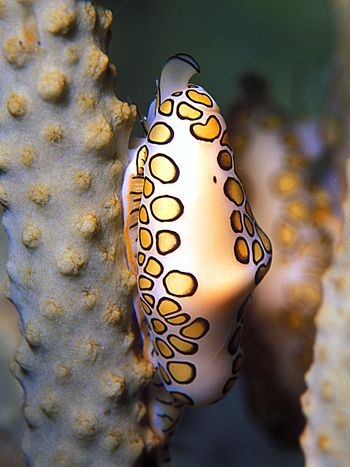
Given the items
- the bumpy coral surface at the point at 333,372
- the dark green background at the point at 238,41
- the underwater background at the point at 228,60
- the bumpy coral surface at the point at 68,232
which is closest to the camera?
the bumpy coral surface at the point at 68,232

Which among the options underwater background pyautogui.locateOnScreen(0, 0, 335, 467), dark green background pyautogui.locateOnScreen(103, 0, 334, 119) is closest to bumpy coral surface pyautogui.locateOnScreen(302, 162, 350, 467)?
underwater background pyautogui.locateOnScreen(0, 0, 335, 467)

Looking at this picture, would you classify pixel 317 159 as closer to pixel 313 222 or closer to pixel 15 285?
pixel 313 222

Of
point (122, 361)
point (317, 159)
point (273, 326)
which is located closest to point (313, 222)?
point (317, 159)

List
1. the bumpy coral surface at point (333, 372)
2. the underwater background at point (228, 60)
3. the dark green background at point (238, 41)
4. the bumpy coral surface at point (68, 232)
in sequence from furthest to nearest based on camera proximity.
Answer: the dark green background at point (238, 41) → the underwater background at point (228, 60) → the bumpy coral surface at point (333, 372) → the bumpy coral surface at point (68, 232)

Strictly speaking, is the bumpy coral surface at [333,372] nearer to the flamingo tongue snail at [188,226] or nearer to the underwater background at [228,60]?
the flamingo tongue snail at [188,226]

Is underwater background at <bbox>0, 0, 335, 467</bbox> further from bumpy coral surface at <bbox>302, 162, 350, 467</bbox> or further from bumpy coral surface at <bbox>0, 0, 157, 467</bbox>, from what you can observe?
bumpy coral surface at <bbox>302, 162, 350, 467</bbox>

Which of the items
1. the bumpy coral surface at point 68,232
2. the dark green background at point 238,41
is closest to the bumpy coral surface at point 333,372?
the bumpy coral surface at point 68,232
